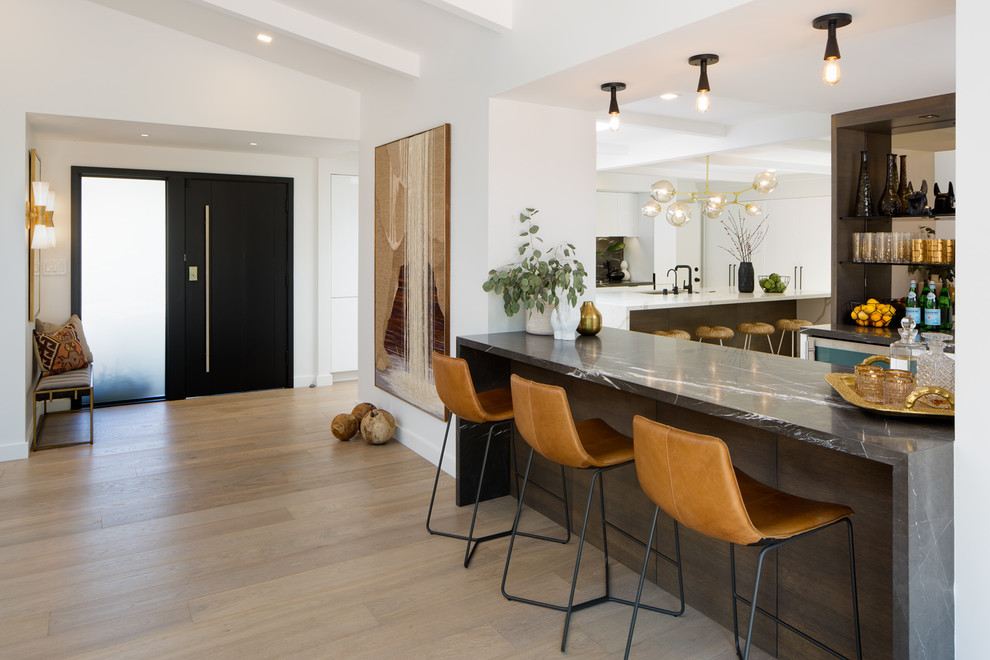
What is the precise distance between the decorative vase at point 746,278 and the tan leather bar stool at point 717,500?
569 centimetres

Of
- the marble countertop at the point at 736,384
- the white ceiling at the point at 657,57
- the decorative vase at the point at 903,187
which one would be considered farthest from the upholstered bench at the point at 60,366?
the decorative vase at the point at 903,187

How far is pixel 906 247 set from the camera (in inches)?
176

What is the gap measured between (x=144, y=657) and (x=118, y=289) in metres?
4.43

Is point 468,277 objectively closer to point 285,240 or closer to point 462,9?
point 462,9

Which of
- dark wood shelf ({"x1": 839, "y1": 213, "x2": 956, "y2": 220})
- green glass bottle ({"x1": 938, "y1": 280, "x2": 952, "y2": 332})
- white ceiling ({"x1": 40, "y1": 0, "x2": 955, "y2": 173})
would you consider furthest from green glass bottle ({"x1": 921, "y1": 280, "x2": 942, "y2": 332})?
white ceiling ({"x1": 40, "y1": 0, "x2": 955, "y2": 173})

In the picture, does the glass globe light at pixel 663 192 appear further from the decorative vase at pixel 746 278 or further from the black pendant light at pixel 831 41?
the black pendant light at pixel 831 41

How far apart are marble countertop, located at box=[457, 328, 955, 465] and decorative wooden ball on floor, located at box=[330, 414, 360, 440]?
1622 millimetres

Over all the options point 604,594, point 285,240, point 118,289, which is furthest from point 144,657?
point 285,240

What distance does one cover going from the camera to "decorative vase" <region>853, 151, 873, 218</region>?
4621 millimetres

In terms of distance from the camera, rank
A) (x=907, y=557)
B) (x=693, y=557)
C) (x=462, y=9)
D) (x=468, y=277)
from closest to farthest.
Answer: (x=907, y=557), (x=693, y=557), (x=462, y=9), (x=468, y=277)

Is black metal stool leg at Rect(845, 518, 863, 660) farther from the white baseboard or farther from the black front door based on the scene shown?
the black front door

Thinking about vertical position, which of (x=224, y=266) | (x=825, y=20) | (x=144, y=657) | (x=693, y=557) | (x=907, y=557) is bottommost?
(x=144, y=657)

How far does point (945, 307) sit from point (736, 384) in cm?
299

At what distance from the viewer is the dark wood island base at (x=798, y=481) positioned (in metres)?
1.71
